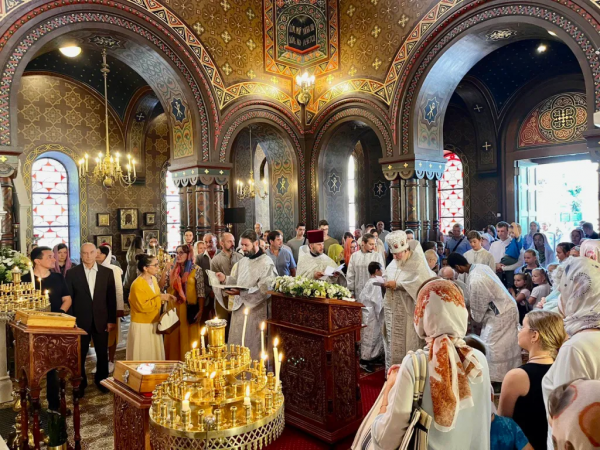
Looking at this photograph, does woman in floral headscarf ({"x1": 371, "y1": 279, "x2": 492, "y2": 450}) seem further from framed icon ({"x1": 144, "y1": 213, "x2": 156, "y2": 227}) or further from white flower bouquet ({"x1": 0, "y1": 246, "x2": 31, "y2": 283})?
framed icon ({"x1": 144, "y1": 213, "x2": 156, "y2": 227})

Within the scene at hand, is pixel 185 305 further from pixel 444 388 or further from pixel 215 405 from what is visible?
pixel 444 388

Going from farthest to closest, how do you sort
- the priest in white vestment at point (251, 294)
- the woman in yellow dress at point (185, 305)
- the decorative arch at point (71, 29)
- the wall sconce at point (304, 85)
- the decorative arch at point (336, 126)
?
the wall sconce at point (304, 85), the decorative arch at point (336, 126), the decorative arch at point (71, 29), the woman in yellow dress at point (185, 305), the priest in white vestment at point (251, 294)

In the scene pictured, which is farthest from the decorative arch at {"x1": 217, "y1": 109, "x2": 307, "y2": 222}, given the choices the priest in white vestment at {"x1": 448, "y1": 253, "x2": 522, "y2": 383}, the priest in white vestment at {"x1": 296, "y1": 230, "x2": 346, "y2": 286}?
the priest in white vestment at {"x1": 448, "y1": 253, "x2": 522, "y2": 383}

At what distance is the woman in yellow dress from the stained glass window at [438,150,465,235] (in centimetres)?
1088

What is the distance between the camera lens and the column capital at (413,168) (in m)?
9.64

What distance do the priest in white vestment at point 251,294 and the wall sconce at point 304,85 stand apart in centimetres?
617

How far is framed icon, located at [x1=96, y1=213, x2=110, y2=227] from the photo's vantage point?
1288 cm

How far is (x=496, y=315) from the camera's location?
16.9ft

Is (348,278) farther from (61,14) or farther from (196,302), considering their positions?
(61,14)

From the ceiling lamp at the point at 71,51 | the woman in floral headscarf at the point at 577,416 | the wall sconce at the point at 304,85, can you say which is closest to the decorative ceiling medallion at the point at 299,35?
the wall sconce at the point at 304,85

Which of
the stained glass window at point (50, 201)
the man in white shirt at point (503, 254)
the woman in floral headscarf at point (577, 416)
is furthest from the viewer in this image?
the stained glass window at point (50, 201)

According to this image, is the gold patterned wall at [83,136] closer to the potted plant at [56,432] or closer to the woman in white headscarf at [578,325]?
the potted plant at [56,432]

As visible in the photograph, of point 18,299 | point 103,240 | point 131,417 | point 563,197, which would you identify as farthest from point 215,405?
point 563,197

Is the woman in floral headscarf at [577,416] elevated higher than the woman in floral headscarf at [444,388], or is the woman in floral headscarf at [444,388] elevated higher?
the woman in floral headscarf at [577,416]
